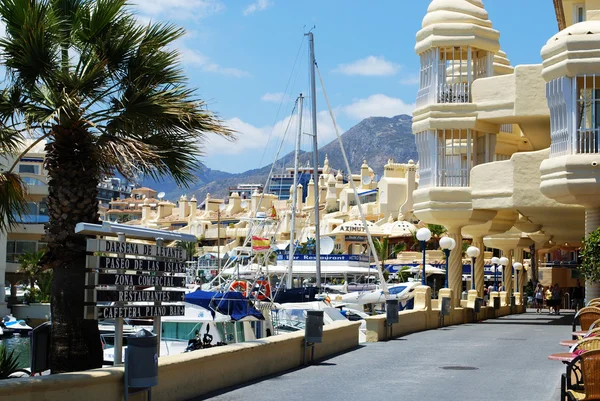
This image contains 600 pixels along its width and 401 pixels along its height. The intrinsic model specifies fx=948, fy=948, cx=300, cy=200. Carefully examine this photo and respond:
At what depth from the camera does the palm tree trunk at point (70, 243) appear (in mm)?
13492

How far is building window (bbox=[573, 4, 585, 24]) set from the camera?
35.1 m

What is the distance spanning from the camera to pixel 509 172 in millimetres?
32969

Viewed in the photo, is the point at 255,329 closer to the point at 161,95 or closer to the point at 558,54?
the point at 558,54

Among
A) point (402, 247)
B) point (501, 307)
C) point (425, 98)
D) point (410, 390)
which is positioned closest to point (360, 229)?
point (402, 247)

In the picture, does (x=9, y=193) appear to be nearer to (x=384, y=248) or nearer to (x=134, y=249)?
(x=134, y=249)

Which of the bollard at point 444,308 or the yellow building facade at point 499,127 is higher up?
the yellow building facade at point 499,127

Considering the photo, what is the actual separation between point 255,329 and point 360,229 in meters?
79.0

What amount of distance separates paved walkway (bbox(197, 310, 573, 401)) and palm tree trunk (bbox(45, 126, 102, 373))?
6.72ft

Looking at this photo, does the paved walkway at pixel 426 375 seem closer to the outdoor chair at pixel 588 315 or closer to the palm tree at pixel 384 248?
the outdoor chair at pixel 588 315

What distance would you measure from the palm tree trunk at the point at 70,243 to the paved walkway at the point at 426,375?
80.6 inches

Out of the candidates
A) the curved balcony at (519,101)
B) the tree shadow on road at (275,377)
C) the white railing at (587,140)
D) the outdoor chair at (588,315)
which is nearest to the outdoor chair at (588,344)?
the tree shadow on road at (275,377)

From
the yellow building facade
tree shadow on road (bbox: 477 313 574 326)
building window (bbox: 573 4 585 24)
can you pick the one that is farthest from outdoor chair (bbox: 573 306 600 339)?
building window (bbox: 573 4 585 24)

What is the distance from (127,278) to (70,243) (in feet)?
4.70

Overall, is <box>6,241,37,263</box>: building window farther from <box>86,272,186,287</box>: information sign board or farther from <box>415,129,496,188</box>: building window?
<box>86,272,186,287</box>: information sign board
